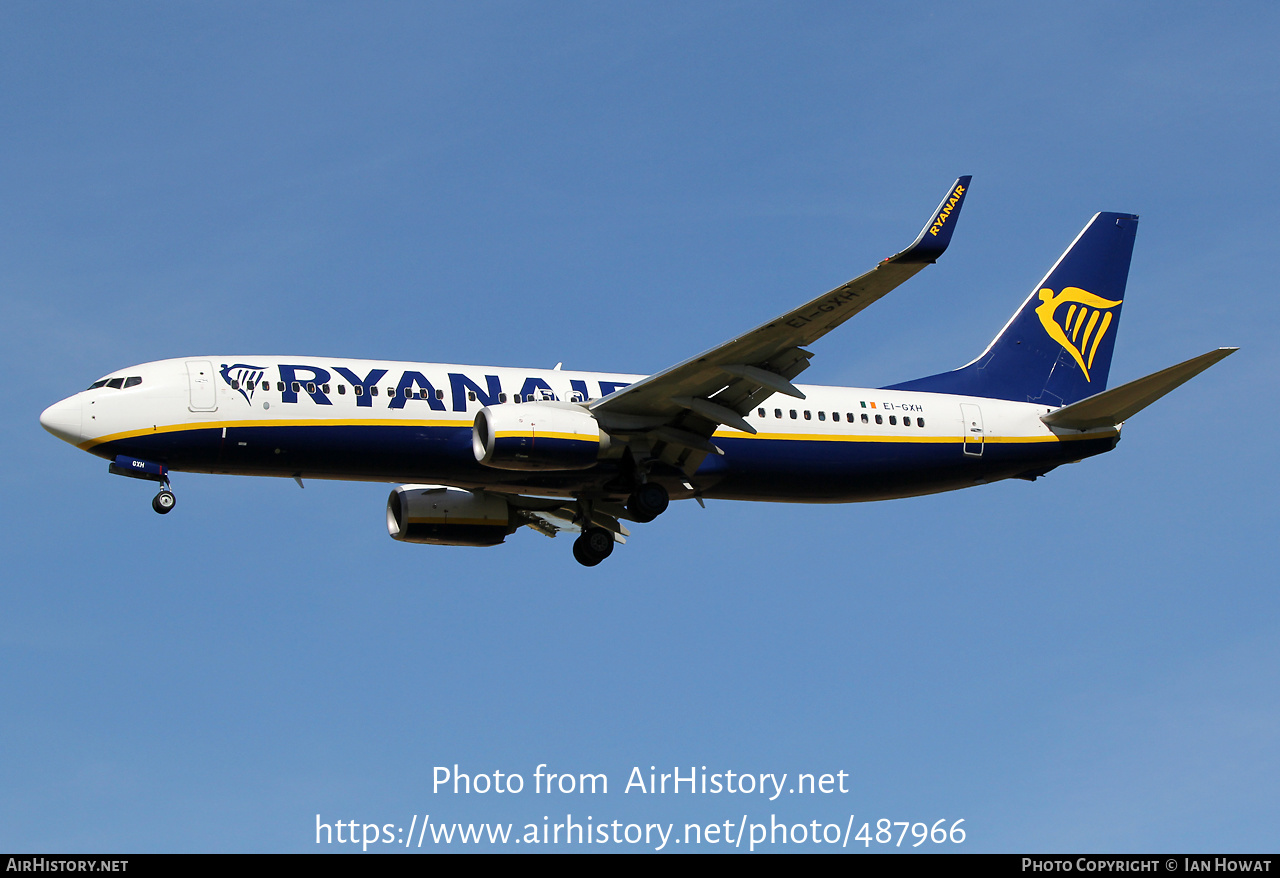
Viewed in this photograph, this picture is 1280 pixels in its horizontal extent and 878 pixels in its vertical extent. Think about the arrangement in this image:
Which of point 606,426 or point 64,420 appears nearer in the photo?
point 64,420

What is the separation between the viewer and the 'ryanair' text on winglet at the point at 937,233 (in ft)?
91.2

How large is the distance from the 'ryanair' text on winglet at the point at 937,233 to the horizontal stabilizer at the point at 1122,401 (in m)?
8.60

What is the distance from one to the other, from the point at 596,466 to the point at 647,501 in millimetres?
1469

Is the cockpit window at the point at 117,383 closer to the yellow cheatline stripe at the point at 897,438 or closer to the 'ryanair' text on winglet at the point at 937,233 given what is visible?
the yellow cheatline stripe at the point at 897,438

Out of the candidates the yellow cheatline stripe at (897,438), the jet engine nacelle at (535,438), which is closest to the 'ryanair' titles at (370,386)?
the jet engine nacelle at (535,438)

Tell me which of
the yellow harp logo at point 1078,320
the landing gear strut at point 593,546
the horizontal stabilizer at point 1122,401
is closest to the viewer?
the horizontal stabilizer at point 1122,401

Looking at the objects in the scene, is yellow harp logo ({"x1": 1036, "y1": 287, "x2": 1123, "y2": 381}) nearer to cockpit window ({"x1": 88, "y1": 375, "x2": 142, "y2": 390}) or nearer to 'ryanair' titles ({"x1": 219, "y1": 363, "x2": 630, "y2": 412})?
'ryanair' titles ({"x1": 219, "y1": 363, "x2": 630, "y2": 412})

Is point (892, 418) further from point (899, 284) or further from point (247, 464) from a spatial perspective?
point (247, 464)

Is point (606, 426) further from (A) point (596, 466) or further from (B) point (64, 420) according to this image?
(B) point (64, 420)

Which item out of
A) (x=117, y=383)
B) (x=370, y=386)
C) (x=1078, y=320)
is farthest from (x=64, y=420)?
(x=1078, y=320)

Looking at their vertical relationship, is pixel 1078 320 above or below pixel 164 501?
above

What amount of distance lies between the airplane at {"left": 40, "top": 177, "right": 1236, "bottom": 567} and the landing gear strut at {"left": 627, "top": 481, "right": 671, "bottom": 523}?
0.06 metres

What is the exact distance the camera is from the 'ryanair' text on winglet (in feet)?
91.2

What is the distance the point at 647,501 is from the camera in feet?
116
